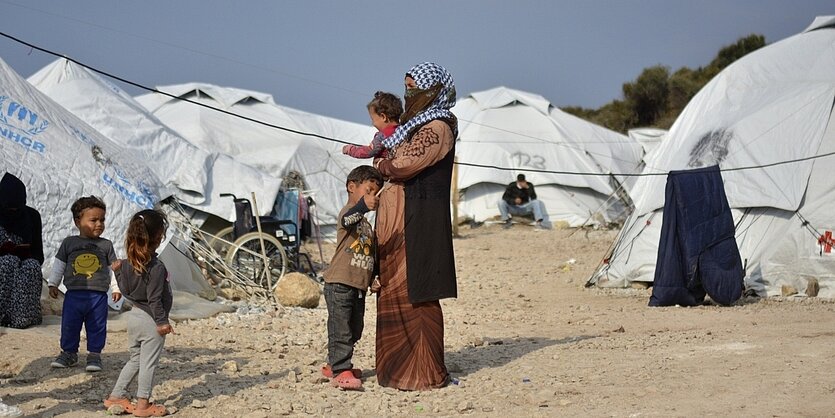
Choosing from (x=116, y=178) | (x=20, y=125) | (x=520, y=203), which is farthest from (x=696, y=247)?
(x=520, y=203)

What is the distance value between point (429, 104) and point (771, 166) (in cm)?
578

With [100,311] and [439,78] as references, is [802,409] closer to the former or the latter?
[439,78]

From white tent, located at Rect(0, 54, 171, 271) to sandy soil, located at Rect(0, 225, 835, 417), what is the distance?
51.7 inches

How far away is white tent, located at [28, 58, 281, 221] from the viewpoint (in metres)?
11.0

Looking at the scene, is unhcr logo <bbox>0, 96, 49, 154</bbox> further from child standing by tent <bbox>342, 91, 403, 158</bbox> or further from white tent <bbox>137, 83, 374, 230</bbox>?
white tent <bbox>137, 83, 374, 230</bbox>

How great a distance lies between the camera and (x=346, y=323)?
4574mm

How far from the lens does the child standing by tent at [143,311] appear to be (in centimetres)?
404

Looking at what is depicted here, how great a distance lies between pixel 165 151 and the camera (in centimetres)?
1157

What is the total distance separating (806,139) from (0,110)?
286 inches

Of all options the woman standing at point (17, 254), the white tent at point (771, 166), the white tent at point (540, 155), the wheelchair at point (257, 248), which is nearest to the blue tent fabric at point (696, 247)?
the white tent at point (771, 166)

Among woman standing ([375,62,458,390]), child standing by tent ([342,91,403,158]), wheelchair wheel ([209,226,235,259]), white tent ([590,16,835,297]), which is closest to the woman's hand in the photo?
woman standing ([375,62,458,390])

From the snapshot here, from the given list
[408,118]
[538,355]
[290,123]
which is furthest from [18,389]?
[290,123]

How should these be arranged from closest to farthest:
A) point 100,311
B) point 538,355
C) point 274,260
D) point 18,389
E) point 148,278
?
point 148,278 → point 18,389 → point 100,311 → point 538,355 → point 274,260

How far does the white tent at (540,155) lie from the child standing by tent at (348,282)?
516 inches
